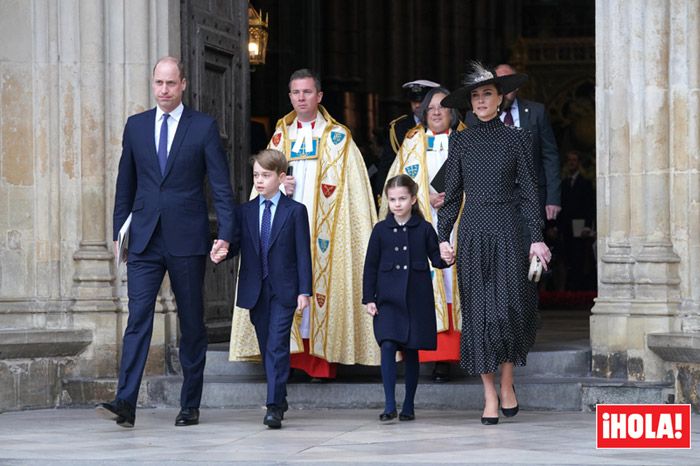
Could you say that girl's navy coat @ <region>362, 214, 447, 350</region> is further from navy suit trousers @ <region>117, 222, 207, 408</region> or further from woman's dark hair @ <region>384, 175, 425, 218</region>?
navy suit trousers @ <region>117, 222, 207, 408</region>

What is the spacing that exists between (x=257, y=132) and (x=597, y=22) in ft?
16.2

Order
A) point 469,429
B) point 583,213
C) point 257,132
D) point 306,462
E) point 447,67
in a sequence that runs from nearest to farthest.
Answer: point 306,462, point 469,429, point 257,132, point 583,213, point 447,67

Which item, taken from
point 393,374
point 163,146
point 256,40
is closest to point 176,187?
point 163,146

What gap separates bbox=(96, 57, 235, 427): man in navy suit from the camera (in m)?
9.91

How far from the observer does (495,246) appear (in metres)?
9.94

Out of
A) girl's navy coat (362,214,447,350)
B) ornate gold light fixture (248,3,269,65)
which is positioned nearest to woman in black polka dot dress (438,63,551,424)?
girl's navy coat (362,214,447,350)

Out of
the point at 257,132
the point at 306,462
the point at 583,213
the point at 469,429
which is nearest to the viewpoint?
the point at 306,462

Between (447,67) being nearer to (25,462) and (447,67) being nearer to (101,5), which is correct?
(101,5)

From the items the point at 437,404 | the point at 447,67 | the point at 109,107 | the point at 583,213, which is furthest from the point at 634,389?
the point at 447,67

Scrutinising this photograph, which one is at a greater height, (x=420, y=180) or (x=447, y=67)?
(x=447, y=67)

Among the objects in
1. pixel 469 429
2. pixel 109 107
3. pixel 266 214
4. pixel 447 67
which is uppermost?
pixel 447 67

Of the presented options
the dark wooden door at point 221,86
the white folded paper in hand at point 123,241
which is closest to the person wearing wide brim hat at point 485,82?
the white folded paper in hand at point 123,241

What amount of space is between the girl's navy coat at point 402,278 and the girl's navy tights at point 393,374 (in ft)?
0.26

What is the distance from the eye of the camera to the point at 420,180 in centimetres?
1137
